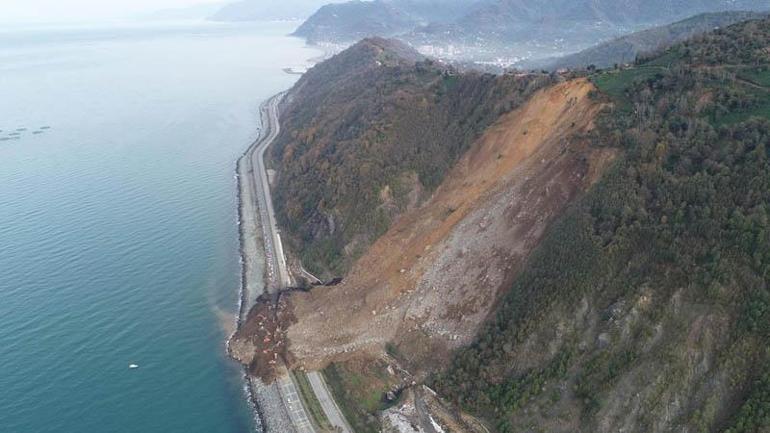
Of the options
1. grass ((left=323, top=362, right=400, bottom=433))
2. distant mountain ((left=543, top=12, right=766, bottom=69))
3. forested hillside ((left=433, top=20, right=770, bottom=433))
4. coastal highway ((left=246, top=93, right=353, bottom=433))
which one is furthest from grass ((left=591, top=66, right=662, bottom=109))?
distant mountain ((left=543, top=12, right=766, bottom=69))

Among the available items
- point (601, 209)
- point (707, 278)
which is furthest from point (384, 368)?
point (707, 278)

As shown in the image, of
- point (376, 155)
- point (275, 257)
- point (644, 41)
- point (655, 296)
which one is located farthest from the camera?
point (644, 41)

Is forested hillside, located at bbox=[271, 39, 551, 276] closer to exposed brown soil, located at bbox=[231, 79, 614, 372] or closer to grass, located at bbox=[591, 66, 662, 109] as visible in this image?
exposed brown soil, located at bbox=[231, 79, 614, 372]

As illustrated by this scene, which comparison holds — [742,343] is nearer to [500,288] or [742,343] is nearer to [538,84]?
[500,288]

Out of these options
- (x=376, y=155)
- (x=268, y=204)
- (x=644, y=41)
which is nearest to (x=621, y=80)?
(x=376, y=155)

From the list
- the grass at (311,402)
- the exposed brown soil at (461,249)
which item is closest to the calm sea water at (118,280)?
the grass at (311,402)

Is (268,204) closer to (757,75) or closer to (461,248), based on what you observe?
(461,248)
